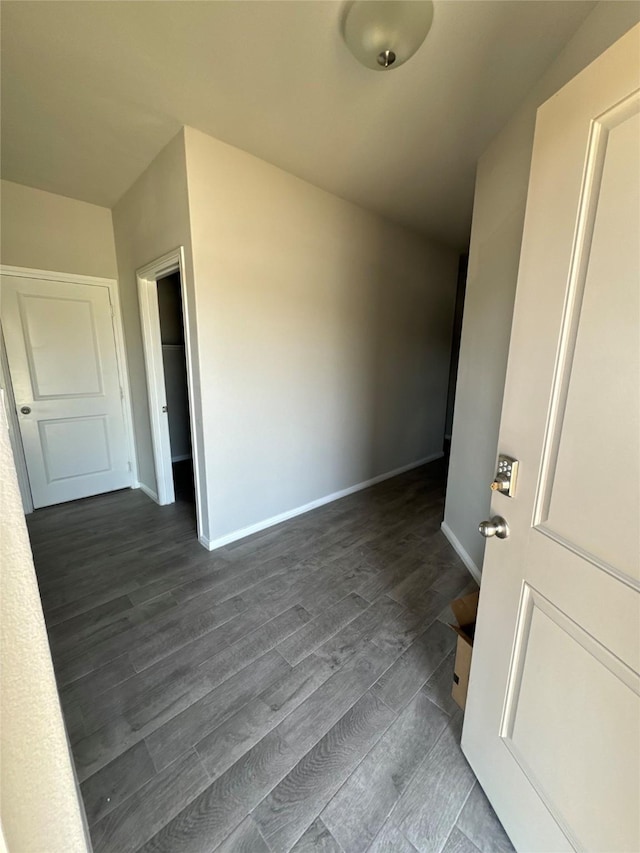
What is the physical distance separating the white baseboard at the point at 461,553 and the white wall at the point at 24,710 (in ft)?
6.76

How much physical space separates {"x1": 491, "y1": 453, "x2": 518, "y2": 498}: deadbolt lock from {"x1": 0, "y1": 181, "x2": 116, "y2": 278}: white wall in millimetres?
3600

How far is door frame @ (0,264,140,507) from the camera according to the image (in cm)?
276

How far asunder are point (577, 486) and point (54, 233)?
3869mm

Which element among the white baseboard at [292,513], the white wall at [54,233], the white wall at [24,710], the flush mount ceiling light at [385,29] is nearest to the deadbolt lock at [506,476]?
the white wall at [24,710]

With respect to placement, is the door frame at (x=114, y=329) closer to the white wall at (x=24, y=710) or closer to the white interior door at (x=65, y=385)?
the white interior door at (x=65, y=385)

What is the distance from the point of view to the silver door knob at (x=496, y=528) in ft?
3.18

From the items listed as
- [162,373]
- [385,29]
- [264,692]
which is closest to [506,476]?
[264,692]

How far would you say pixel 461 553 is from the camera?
7.86ft

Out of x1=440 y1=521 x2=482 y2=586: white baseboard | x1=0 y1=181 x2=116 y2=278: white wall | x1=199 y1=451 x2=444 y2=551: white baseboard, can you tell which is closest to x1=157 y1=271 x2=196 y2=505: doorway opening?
x1=0 y1=181 x2=116 y2=278: white wall

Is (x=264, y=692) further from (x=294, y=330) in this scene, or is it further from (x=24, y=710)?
(x=294, y=330)

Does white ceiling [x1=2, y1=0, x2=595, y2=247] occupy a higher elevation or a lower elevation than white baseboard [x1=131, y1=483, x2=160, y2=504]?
higher

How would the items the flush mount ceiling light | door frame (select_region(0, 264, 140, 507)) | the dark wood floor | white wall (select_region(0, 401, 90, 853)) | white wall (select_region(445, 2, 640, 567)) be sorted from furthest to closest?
1. door frame (select_region(0, 264, 140, 507))
2. white wall (select_region(445, 2, 640, 567))
3. the flush mount ceiling light
4. the dark wood floor
5. white wall (select_region(0, 401, 90, 853))

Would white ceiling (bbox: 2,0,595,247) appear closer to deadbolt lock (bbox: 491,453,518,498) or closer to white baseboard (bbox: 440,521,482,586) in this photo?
deadbolt lock (bbox: 491,453,518,498)

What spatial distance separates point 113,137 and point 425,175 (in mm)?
1994
